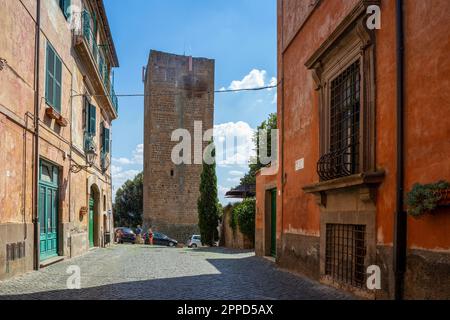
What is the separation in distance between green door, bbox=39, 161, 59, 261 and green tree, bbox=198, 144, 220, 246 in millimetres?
17839

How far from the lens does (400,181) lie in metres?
6.14

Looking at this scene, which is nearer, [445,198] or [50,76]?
[445,198]

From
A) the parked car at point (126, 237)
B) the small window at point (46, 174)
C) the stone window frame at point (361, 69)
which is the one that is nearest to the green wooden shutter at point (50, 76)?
the small window at point (46, 174)

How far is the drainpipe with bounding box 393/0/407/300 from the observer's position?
6.08 m

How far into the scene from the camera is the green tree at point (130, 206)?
5603 cm

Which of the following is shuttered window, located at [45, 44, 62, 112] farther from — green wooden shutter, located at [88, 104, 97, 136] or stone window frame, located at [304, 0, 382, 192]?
stone window frame, located at [304, 0, 382, 192]

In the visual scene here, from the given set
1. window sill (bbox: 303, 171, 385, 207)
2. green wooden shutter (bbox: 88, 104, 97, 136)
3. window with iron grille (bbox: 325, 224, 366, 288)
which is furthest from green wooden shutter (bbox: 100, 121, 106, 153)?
window sill (bbox: 303, 171, 385, 207)

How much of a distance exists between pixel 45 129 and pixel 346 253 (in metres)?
7.37

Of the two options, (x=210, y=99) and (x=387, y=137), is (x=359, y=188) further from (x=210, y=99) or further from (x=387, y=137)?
(x=210, y=99)

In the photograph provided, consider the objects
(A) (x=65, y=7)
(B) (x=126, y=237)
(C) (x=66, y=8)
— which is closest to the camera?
(A) (x=65, y=7)

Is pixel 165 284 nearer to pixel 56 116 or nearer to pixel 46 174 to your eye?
pixel 46 174

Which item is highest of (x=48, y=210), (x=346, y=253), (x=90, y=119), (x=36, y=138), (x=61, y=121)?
(x=90, y=119)

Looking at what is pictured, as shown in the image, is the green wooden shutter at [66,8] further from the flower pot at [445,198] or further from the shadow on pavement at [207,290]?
the flower pot at [445,198]

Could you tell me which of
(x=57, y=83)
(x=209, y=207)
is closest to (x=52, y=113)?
(x=57, y=83)
